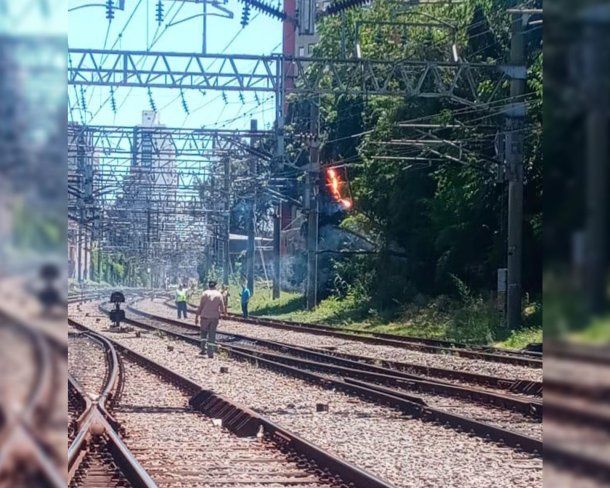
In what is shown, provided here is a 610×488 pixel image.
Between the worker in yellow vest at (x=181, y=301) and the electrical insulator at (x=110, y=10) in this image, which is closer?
the electrical insulator at (x=110, y=10)

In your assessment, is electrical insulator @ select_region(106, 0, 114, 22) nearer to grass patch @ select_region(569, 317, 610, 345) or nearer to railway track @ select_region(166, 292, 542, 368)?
railway track @ select_region(166, 292, 542, 368)

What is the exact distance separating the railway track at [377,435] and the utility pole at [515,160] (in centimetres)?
776

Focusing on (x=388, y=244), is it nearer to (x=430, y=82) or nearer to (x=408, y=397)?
(x=430, y=82)

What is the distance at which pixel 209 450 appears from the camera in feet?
34.3

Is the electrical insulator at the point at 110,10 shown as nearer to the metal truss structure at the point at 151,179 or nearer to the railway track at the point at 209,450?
the railway track at the point at 209,450

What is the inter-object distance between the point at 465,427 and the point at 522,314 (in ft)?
54.3

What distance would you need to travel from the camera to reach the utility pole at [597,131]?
187 cm

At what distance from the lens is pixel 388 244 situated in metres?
40.6

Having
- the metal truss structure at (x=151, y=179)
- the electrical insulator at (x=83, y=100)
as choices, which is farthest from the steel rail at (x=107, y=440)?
the metal truss structure at (x=151, y=179)

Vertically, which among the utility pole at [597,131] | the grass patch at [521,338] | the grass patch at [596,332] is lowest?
the grass patch at [521,338]

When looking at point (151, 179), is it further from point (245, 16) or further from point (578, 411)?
point (578, 411)

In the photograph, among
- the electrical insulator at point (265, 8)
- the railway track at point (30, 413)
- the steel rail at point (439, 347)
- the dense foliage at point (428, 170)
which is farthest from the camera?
the dense foliage at point (428, 170)

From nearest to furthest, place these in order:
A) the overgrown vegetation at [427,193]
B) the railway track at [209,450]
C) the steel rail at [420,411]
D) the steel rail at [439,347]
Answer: the railway track at [209,450] → the steel rail at [420,411] → the steel rail at [439,347] → the overgrown vegetation at [427,193]

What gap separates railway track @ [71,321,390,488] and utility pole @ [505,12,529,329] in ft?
37.1
